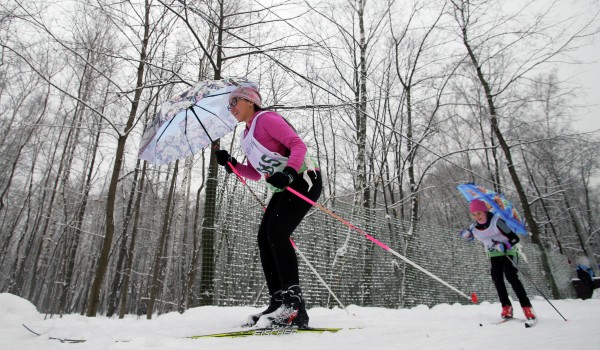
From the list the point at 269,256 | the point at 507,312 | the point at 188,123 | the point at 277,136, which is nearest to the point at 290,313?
the point at 269,256

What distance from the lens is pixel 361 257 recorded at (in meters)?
6.51

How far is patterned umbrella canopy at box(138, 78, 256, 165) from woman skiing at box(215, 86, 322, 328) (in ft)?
2.00

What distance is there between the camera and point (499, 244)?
13.8 ft

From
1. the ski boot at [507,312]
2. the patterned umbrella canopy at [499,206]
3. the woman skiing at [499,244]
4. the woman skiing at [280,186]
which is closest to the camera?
the woman skiing at [280,186]

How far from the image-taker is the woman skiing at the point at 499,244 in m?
4.08

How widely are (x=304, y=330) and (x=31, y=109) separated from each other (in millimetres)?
17560

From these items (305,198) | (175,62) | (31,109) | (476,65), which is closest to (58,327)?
(305,198)

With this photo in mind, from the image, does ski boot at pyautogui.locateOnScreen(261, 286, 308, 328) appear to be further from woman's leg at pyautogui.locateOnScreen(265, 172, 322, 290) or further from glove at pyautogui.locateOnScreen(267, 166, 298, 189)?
glove at pyautogui.locateOnScreen(267, 166, 298, 189)

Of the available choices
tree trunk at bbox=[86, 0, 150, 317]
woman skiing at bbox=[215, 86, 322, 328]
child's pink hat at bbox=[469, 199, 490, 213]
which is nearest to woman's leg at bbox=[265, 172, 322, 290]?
woman skiing at bbox=[215, 86, 322, 328]

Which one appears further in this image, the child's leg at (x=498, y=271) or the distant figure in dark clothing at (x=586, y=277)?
the distant figure in dark clothing at (x=586, y=277)

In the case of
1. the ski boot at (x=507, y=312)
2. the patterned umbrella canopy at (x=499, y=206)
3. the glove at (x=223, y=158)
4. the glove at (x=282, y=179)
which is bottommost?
the ski boot at (x=507, y=312)

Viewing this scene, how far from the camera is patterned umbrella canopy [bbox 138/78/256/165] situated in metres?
3.14

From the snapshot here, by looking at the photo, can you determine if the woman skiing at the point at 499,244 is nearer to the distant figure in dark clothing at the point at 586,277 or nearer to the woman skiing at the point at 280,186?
the woman skiing at the point at 280,186

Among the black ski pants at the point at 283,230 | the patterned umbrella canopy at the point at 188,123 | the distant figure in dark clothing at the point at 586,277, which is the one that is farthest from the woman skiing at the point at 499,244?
the distant figure in dark clothing at the point at 586,277
